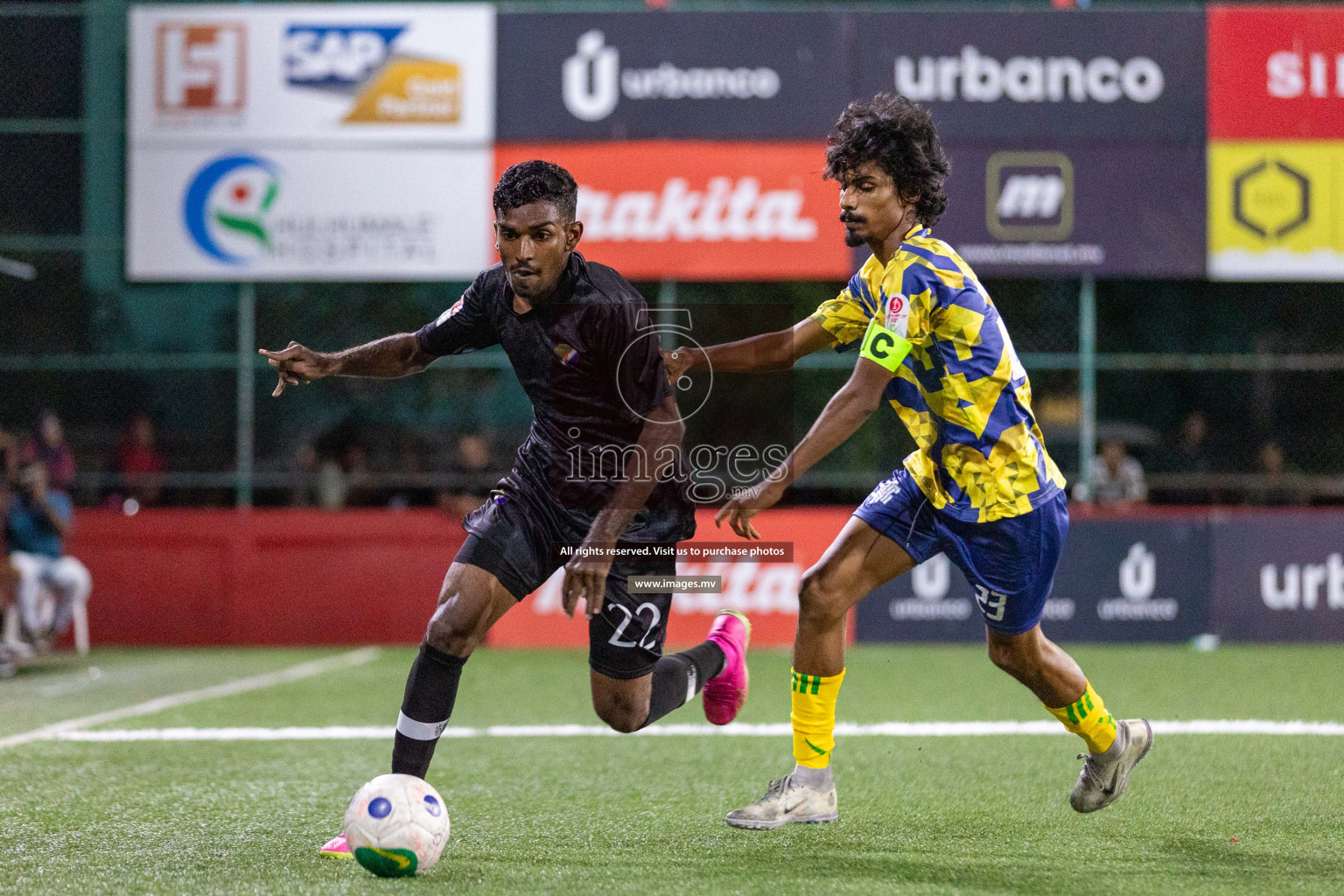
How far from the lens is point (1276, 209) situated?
12820 millimetres

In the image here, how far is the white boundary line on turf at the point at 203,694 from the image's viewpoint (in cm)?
757

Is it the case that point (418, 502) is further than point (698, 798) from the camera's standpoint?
Yes

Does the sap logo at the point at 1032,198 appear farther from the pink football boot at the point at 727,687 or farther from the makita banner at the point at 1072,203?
the pink football boot at the point at 727,687

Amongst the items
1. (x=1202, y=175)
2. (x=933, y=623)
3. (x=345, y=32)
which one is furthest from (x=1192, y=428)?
(x=345, y=32)

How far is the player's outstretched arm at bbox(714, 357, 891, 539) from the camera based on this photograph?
4.28 m

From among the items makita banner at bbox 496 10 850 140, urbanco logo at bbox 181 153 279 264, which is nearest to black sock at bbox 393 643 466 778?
makita banner at bbox 496 10 850 140

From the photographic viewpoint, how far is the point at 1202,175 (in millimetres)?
12820

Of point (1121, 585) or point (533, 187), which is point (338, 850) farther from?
point (1121, 585)

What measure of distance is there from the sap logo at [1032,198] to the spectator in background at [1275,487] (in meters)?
3.43

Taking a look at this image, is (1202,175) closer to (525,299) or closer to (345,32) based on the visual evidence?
(345,32)

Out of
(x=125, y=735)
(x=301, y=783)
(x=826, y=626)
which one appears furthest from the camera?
(x=125, y=735)

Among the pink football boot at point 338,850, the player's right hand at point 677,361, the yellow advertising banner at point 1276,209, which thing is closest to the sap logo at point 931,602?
the yellow advertising banner at point 1276,209

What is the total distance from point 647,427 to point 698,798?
184 cm

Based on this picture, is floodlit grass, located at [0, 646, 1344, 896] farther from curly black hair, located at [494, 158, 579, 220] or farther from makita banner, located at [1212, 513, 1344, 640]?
makita banner, located at [1212, 513, 1344, 640]
